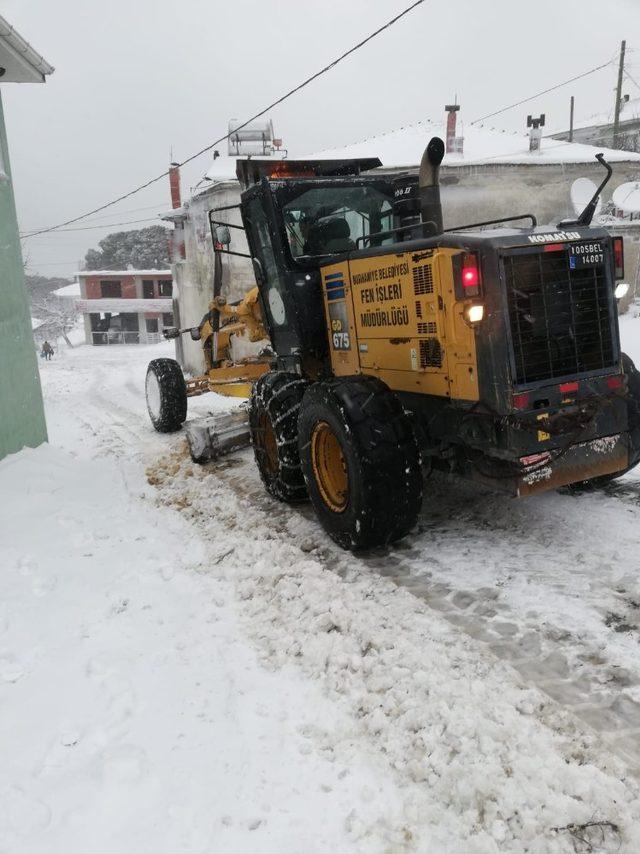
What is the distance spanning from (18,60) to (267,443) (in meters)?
5.10

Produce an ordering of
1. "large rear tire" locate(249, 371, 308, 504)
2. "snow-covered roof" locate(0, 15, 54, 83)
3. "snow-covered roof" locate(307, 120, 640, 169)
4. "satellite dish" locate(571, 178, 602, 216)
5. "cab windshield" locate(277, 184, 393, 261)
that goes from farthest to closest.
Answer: "snow-covered roof" locate(307, 120, 640, 169)
"satellite dish" locate(571, 178, 602, 216)
"snow-covered roof" locate(0, 15, 54, 83)
"cab windshield" locate(277, 184, 393, 261)
"large rear tire" locate(249, 371, 308, 504)

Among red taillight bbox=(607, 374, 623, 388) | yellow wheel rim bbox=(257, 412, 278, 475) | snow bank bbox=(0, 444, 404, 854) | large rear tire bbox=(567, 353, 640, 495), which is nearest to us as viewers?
snow bank bbox=(0, 444, 404, 854)

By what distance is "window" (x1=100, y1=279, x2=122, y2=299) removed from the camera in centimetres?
4427

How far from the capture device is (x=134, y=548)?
16.3 ft

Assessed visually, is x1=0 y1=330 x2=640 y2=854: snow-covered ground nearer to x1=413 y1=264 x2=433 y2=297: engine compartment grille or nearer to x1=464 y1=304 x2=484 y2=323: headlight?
x1=464 y1=304 x2=484 y2=323: headlight

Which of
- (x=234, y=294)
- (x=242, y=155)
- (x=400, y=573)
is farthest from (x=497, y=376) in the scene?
(x=242, y=155)

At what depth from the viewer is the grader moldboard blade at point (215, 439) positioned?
24.1 feet

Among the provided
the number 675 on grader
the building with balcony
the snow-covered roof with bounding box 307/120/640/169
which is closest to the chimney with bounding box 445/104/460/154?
the snow-covered roof with bounding box 307/120/640/169

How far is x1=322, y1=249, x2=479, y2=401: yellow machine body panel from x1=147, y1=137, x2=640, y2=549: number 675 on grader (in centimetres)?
1

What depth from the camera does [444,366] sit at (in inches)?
162

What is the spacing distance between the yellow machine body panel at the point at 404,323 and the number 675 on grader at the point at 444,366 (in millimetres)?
12

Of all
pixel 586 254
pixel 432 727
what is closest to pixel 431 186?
pixel 586 254

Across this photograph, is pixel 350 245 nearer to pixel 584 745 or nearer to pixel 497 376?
pixel 497 376

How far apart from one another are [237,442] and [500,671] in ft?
16.8
